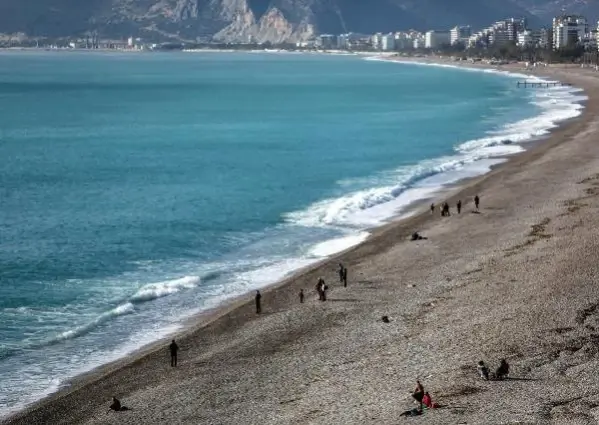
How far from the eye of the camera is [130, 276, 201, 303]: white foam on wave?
26844mm

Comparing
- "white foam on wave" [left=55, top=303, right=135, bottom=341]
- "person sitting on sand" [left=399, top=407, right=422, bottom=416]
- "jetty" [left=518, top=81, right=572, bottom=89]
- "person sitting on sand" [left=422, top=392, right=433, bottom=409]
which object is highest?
"jetty" [left=518, top=81, right=572, bottom=89]

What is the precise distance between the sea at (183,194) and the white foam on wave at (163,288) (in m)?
0.07

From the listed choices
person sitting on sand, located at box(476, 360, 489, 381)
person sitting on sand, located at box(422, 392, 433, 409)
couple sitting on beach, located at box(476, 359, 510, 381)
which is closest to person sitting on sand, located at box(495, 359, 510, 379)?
couple sitting on beach, located at box(476, 359, 510, 381)

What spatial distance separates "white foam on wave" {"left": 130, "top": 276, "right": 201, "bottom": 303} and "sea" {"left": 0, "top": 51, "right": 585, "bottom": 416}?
0.22ft

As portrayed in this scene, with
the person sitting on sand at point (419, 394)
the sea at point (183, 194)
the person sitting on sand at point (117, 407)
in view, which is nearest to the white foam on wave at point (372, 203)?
the sea at point (183, 194)

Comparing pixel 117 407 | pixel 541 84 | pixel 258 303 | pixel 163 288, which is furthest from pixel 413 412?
pixel 541 84

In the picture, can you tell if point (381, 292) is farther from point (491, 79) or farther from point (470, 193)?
point (491, 79)

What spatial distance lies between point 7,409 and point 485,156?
120 feet

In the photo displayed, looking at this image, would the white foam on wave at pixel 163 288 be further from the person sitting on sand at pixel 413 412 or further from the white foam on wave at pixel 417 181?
the person sitting on sand at pixel 413 412

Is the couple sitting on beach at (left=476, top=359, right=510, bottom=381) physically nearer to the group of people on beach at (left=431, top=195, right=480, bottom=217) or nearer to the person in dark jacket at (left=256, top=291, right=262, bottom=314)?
the person in dark jacket at (left=256, top=291, right=262, bottom=314)

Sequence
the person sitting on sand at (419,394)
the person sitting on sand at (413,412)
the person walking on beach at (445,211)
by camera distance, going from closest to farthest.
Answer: the person sitting on sand at (413,412) → the person sitting on sand at (419,394) → the person walking on beach at (445,211)

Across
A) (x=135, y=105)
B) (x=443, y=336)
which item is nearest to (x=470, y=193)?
(x=443, y=336)

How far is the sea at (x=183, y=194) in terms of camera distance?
25.3m

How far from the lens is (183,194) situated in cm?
4381
